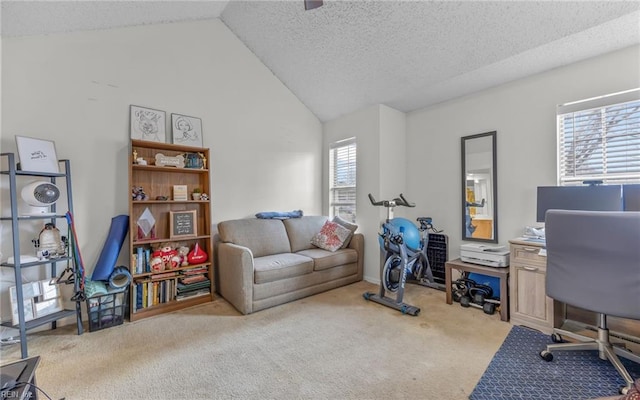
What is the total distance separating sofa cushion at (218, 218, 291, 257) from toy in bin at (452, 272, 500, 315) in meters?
2.10

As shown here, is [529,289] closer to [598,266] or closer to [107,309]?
[598,266]

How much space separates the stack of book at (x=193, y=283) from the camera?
2.97m

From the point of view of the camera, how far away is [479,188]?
330cm

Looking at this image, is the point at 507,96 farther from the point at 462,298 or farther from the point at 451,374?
the point at 451,374

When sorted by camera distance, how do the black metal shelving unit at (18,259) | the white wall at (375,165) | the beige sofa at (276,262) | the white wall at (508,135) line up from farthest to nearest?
the white wall at (375,165)
the beige sofa at (276,262)
the white wall at (508,135)
the black metal shelving unit at (18,259)

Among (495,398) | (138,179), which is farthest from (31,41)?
(495,398)

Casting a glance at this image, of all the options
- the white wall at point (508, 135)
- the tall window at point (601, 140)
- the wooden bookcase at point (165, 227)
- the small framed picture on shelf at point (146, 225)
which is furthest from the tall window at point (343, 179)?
the small framed picture on shelf at point (146, 225)

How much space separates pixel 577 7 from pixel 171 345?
416 centimetres

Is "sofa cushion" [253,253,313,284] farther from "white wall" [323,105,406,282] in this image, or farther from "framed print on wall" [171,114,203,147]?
"framed print on wall" [171,114,203,147]

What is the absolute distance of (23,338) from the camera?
2064 millimetres

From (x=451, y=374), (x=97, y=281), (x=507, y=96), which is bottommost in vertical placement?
(x=451, y=374)

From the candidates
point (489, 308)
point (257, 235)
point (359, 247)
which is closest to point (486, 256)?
point (489, 308)

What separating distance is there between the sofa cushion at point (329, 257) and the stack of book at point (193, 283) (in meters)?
1.16

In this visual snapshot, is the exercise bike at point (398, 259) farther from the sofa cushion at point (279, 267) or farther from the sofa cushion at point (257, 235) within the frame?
the sofa cushion at point (257, 235)
